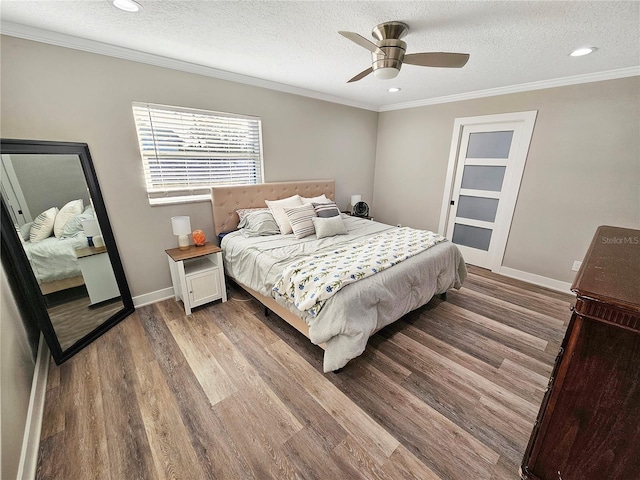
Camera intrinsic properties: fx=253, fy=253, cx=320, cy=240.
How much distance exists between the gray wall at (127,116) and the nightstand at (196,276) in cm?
29

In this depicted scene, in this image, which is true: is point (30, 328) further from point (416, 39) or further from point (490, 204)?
point (490, 204)

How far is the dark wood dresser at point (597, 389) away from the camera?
89 centimetres

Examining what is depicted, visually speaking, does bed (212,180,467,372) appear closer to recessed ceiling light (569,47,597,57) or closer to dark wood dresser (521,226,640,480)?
dark wood dresser (521,226,640,480)

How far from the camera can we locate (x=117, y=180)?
2.42 meters

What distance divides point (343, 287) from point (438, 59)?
1.74 metres

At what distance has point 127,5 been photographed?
1577 millimetres

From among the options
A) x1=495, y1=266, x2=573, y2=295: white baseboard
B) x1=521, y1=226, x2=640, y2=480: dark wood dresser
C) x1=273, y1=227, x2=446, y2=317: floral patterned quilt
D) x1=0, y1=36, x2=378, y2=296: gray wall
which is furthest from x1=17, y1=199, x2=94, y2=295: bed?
x1=495, y1=266, x2=573, y2=295: white baseboard

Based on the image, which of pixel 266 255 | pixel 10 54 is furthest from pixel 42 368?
pixel 10 54

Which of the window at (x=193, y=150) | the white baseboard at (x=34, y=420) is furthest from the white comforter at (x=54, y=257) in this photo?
the window at (x=193, y=150)

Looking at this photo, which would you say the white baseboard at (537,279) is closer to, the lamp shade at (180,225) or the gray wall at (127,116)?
the gray wall at (127,116)

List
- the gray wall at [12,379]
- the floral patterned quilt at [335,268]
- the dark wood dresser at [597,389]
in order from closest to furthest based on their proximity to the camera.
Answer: the dark wood dresser at [597,389], the gray wall at [12,379], the floral patterned quilt at [335,268]

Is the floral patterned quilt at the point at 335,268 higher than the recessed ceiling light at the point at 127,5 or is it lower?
lower

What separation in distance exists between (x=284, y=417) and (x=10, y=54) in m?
3.21

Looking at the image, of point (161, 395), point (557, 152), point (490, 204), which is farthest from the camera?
point (490, 204)
